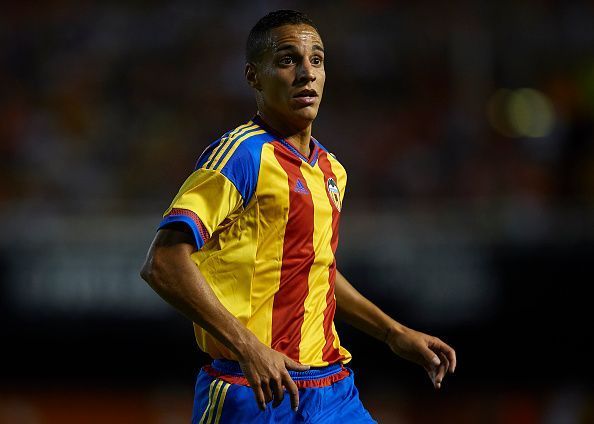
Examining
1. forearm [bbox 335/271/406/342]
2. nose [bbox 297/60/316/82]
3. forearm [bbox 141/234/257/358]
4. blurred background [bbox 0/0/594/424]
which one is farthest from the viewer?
blurred background [bbox 0/0/594/424]

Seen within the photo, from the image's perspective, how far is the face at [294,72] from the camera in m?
3.69

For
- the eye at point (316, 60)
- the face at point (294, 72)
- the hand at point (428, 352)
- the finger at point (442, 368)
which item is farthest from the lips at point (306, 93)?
the finger at point (442, 368)

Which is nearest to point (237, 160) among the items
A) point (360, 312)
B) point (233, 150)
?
point (233, 150)

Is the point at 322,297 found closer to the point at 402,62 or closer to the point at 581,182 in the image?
the point at 581,182

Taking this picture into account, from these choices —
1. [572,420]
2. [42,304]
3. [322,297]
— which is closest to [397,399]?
[572,420]

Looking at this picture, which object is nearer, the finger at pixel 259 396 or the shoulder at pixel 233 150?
the finger at pixel 259 396

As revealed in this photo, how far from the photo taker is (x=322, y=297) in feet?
12.3

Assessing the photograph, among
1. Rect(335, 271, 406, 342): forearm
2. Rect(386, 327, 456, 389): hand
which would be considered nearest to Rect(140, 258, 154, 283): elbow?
Rect(335, 271, 406, 342): forearm

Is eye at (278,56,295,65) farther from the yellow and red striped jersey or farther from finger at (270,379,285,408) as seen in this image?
finger at (270,379,285,408)

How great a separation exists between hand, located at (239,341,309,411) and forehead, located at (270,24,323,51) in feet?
3.81

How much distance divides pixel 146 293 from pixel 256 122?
16.6 feet

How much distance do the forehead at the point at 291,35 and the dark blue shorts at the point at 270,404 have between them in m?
1.14

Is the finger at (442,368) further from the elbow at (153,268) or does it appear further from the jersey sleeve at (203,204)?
the elbow at (153,268)

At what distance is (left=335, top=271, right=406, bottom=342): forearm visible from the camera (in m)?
4.09
